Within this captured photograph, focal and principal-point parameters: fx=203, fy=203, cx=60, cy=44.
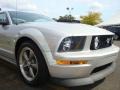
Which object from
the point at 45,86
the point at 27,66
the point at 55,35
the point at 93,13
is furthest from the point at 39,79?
the point at 93,13

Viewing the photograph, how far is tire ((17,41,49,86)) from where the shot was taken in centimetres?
319

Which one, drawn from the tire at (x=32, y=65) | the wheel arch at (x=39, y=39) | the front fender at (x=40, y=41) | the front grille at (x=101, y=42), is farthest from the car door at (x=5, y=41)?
the front grille at (x=101, y=42)

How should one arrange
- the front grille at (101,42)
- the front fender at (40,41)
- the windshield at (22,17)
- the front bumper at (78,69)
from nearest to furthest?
the front bumper at (78,69)
the front fender at (40,41)
the front grille at (101,42)
the windshield at (22,17)

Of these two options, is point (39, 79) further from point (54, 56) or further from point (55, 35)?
point (55, 35)

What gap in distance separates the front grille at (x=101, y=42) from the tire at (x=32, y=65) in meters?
0.83

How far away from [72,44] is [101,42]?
0.63 metres

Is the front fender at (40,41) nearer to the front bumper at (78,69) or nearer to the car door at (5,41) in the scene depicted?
the front bumper at (78,69)

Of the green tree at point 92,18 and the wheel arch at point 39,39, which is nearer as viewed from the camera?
the wheel arch at point 39,39

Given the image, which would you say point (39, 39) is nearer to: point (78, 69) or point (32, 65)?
point (32, 65)

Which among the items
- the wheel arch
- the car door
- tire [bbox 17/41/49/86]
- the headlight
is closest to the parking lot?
tire [bbox 17/41/49/86]

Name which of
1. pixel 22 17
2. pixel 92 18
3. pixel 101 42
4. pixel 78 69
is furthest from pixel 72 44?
pixel 92 18

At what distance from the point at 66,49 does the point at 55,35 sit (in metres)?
0.27

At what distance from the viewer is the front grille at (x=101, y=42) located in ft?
10.4

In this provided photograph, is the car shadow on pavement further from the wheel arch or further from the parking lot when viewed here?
the wheel arch
